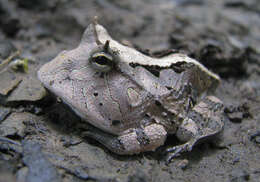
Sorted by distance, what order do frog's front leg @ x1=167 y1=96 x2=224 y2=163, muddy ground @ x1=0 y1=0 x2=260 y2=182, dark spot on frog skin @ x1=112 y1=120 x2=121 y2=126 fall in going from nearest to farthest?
muddy ground @ x1=0 y1=0 x2=260 y2=182
dark spot on frog skin @ x1=112 y1=120 x2=121 y2=126
frog's front leg @ x1=167 y1=96 x2=224 y2=163

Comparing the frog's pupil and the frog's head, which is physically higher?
the frog's pupil

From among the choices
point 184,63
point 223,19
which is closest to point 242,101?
point 184,63

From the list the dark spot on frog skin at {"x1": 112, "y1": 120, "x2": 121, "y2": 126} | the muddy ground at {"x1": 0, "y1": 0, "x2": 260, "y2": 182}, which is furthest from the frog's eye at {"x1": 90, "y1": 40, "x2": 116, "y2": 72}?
the muddy ground at {"x1": 0, "y1": 0, "x2": 260, "y2": 182}

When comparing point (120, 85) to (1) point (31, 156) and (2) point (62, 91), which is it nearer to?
(2) point (62, 91)

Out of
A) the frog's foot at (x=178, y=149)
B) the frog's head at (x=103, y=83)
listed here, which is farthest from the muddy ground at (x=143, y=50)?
the frog's head at (x=103, y=83)

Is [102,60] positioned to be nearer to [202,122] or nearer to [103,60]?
[103,60]

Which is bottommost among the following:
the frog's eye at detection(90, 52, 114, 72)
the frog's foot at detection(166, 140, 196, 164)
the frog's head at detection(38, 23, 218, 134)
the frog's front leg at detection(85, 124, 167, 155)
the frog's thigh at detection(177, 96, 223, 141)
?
the frog's foot at detection(166, 140, 196, 164)

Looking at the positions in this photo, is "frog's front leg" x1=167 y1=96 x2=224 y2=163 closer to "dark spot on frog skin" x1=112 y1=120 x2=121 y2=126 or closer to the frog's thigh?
the frog's thigh

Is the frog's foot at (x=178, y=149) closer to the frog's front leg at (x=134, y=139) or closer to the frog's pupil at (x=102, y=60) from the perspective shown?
the frog's front leg at (x=134, y=139)
